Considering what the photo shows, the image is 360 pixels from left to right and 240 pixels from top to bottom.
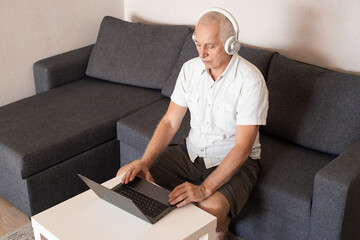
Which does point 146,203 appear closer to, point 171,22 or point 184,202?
point 184,202

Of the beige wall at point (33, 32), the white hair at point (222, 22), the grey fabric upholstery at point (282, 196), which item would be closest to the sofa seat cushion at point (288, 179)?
the grey fabric upholstery at point (282, 196)

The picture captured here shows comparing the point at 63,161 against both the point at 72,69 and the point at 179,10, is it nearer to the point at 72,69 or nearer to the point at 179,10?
the point at 72,69

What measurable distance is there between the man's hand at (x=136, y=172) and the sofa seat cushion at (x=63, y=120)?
1.87 ft

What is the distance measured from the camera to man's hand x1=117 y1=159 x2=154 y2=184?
2.02 m

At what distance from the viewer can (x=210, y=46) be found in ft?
6.69

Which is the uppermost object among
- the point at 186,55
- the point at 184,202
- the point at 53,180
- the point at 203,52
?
the point at 203,52

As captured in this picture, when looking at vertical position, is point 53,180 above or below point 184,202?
below

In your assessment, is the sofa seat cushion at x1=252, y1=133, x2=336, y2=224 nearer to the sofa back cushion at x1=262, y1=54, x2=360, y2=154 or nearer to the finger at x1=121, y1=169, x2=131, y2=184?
the sofa back cushion at x1=262, y1=54, x2=360, y2=154

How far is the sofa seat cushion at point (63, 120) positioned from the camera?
251 cm

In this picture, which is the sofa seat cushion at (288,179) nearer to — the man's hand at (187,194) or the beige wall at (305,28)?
the man's hand at (187,194)

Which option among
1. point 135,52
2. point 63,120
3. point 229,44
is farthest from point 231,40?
point 135,52

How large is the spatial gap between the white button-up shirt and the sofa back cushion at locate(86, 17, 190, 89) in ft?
2.85

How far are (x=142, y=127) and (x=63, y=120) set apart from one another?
0.46 meters

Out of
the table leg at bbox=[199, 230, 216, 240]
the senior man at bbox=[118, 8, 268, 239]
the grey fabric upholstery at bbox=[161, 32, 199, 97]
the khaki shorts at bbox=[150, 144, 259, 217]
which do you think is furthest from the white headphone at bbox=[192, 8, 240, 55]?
the grey fabric upholstery at bbox=[161, 32, 199, 97]
